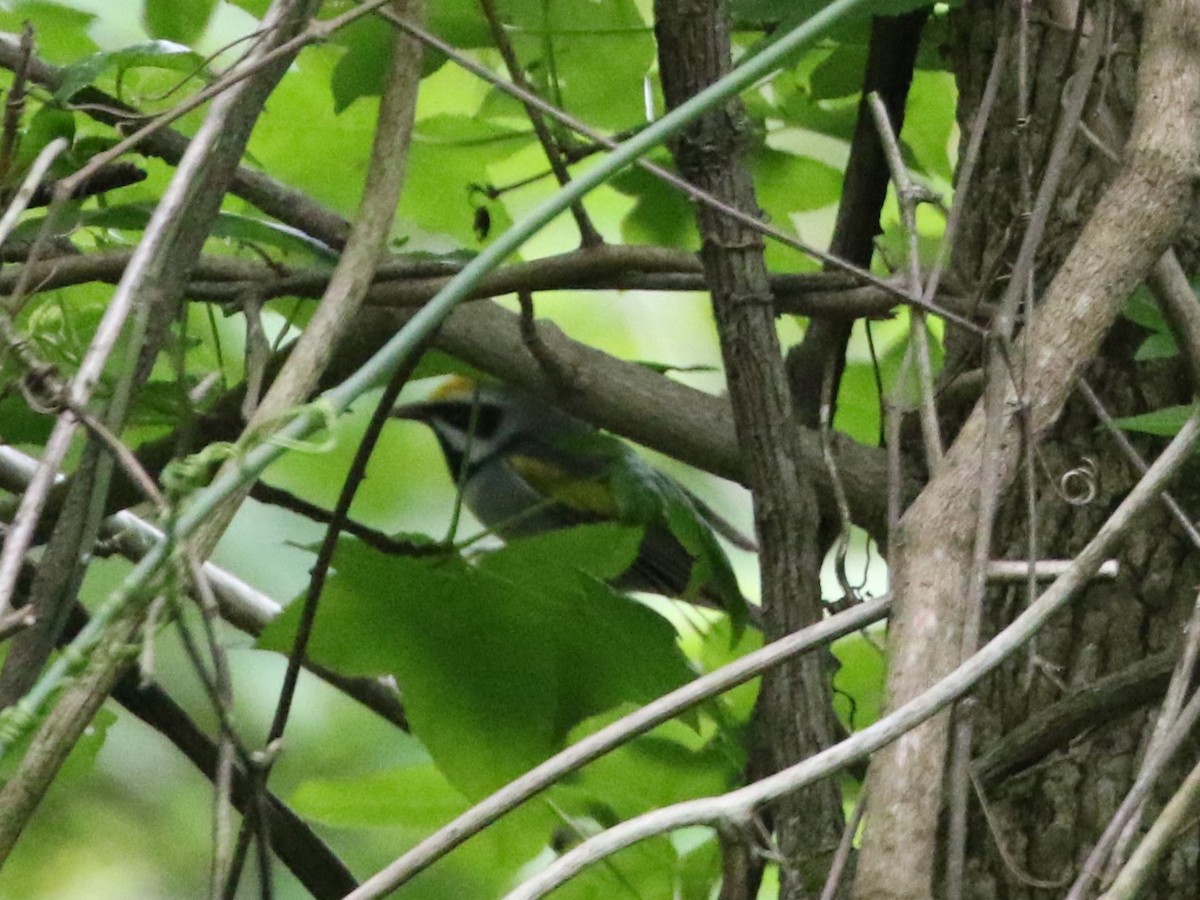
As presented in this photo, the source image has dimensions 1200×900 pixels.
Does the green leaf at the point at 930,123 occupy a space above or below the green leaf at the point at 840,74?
above

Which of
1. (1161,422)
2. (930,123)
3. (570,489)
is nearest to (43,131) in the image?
(1161,422)

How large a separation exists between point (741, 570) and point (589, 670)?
1.19 meters

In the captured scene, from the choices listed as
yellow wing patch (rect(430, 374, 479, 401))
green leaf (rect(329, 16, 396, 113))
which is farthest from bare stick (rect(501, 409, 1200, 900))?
yellow wing patch (rect(430, 374, 479, 401))

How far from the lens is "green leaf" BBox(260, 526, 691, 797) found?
3.36ft

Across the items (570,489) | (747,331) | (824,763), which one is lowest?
(824,763)

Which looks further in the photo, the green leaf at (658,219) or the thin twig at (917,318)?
the green leaf at (658,219)

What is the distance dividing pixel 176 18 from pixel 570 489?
4.26 ft

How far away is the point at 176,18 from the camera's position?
3.61 feet

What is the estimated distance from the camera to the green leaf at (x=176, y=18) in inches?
43.1

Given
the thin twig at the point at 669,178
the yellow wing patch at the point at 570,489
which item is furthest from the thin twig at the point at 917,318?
the yellow wing patch at the point at 570,489

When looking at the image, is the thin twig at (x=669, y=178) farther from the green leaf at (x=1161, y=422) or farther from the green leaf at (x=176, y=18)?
the green leaf at (x=176, y=18)

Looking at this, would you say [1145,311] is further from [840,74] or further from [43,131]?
[43,131]

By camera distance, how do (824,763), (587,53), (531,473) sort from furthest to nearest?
(531,473) → (587,53) → (824,763)

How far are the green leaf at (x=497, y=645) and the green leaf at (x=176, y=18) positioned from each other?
40cm
